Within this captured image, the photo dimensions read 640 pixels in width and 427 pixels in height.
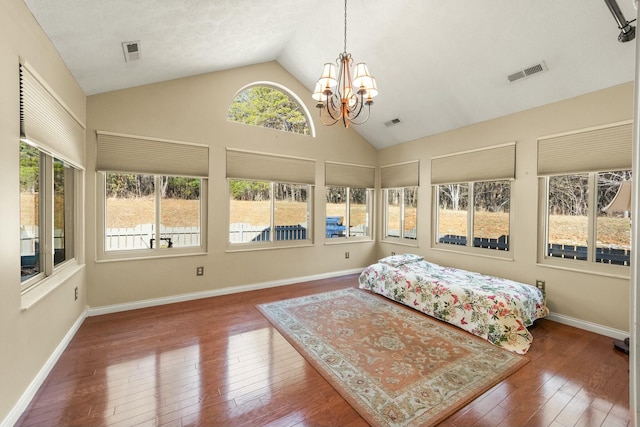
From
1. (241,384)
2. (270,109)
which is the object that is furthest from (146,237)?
(270,109)

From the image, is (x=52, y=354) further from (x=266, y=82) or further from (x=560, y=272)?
(x=560, y=272)

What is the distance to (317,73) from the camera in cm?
466

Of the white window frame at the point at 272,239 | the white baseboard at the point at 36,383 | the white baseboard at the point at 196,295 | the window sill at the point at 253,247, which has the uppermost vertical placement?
the white window frame at the point at 272,239

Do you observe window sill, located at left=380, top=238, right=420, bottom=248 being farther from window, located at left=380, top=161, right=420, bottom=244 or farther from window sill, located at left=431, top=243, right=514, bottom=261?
window sill, located at left=431, top=243, right=514, bottom=261

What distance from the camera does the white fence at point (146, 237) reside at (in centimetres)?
380

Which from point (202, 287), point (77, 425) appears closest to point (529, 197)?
point (202, 287)

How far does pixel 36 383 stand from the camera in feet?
7.22

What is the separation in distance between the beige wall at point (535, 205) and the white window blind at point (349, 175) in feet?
4.16

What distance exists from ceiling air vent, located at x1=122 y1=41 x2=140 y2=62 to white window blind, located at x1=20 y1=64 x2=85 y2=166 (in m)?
0.77

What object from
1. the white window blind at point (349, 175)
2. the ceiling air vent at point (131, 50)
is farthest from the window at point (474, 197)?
the ceiling air vent at point (131, 50)

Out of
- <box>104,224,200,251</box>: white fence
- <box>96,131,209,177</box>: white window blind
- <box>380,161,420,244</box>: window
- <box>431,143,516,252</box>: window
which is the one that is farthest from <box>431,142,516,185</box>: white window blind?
<box>104,224,200,251</box>: white fence

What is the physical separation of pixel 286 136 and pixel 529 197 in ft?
12.0

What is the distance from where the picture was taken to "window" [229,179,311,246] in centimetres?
464

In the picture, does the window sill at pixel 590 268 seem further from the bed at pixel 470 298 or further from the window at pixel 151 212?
the window at pixel 151 212
